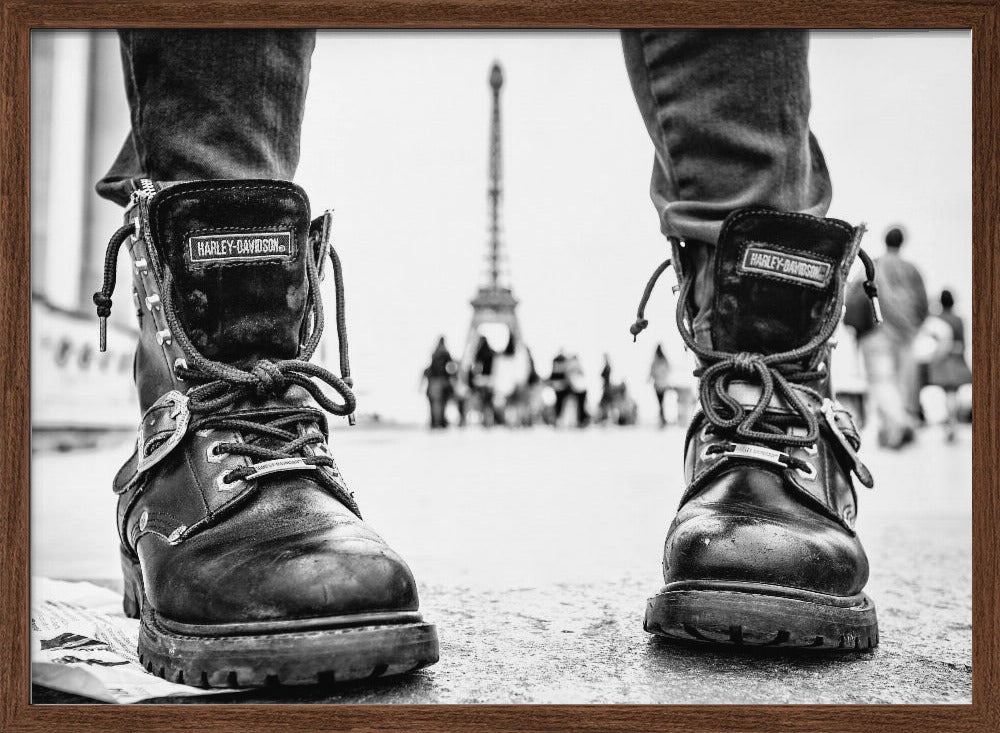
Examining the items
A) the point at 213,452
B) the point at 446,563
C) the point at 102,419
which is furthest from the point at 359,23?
the point at 102,419

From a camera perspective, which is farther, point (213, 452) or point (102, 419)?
point (102, 419)

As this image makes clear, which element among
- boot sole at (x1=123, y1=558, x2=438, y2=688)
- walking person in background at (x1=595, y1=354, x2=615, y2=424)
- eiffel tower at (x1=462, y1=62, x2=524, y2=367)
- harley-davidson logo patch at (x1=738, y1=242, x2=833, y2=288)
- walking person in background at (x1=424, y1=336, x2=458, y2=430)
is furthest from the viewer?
walking person in background at (x1=424, y1=336, x2=458, y2=430)

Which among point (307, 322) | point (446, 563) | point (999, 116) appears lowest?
point (446, 563)

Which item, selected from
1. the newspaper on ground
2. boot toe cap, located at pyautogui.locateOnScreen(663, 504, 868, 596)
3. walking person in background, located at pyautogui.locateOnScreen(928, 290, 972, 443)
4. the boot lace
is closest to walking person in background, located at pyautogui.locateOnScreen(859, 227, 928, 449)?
walking person in background, located at pyautogui.locateOnScreen(928, 290, 972, 443)

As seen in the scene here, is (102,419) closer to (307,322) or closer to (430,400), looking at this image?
(430,400)

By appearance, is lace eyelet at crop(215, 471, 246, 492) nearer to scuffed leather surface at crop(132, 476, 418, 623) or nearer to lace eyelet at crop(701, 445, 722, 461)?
scuffed leather surface at crop(132, 476, 418, 623)

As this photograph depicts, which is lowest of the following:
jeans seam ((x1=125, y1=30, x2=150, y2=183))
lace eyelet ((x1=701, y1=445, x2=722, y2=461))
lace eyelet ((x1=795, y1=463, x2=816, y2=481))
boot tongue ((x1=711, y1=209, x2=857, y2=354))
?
lace eyelet ((x1=795, y1=463, x2=816, y2=481))

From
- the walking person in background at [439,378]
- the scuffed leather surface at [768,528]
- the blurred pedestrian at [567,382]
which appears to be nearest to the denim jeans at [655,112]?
the scuffed leather surface at [768,528]
